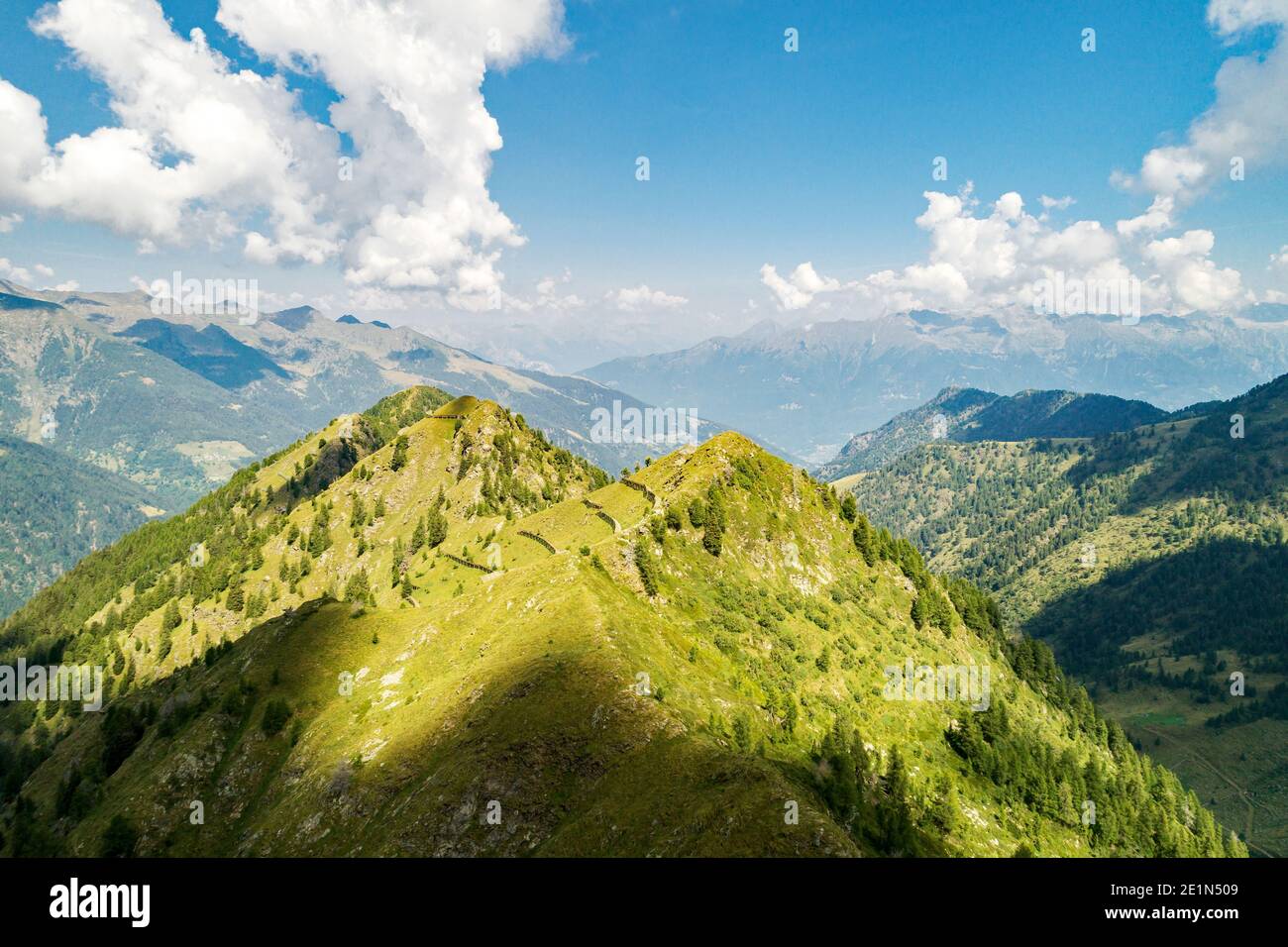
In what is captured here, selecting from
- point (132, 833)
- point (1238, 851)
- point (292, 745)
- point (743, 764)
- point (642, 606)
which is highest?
point (642, 606)

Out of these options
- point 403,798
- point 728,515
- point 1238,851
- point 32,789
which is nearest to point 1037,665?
point 1238,851

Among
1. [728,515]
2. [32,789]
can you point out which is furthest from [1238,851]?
[32,789]

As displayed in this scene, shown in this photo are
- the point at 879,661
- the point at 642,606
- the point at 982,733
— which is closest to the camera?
the point at 642,606
